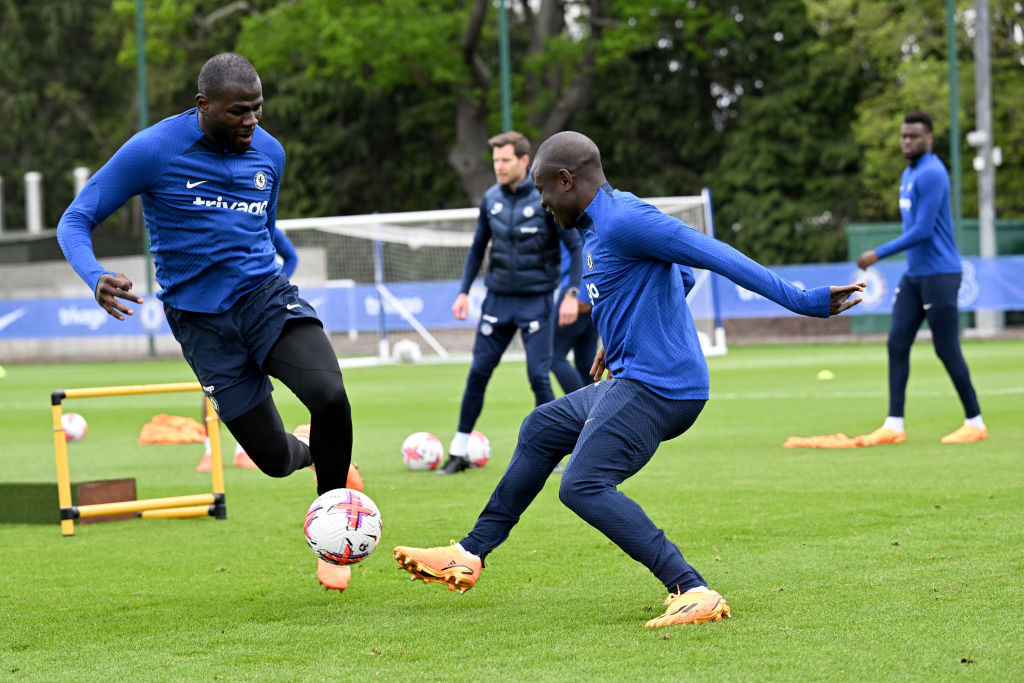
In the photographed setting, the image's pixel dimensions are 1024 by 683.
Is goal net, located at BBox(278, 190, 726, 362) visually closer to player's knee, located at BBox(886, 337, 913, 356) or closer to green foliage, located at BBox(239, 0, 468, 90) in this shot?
player's knee, located at BBox(886, 337, 913, 356)

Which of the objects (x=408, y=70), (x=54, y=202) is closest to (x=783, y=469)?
(x=408, y=70)

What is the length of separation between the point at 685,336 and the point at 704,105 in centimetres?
3985

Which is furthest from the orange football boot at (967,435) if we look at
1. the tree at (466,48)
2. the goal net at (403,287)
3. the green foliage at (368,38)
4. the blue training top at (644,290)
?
the green foliage at (368,38)

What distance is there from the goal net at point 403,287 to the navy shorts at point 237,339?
687 inches

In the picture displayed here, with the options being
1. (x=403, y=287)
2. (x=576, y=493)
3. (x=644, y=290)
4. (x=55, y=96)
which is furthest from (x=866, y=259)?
(x=55, y=96)

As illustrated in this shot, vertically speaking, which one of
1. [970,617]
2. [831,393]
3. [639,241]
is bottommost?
[831,393]

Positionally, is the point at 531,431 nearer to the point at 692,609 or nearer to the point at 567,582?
the point at 567,582

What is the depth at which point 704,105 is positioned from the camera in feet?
142

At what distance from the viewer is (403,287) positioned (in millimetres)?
23391

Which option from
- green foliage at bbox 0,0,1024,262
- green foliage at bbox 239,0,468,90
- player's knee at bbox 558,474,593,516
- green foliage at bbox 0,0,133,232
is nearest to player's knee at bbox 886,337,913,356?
player's knee at bbox 558,474,593,516

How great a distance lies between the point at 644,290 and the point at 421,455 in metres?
4.95

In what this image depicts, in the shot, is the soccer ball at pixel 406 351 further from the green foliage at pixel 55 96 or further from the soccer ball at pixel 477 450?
the green foliage at pixel 55 96

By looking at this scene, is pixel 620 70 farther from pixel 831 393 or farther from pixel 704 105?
pixel 831 393

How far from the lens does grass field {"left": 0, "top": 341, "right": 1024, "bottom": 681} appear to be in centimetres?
413
